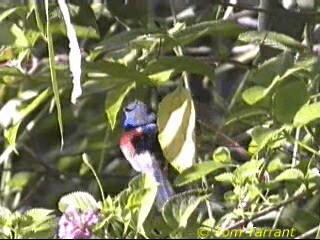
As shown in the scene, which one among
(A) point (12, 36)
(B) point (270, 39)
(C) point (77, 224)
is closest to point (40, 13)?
(A) point (12, 36)

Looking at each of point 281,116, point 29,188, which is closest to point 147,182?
point 281,116

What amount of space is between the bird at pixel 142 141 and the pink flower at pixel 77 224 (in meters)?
0.18

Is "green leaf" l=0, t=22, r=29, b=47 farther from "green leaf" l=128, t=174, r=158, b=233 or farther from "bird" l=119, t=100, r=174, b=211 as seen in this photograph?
"green leaf" l=128, t=174, r=158, b=233

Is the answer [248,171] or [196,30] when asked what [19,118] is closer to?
[196,30]

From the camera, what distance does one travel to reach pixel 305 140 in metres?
1.11

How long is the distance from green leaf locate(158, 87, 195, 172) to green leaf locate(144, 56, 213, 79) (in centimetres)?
9

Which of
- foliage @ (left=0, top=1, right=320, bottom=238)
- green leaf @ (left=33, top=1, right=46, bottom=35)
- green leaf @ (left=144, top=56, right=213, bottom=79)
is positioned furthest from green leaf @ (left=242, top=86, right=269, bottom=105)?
green leaf @ (left=33, top=1, right=46, bottom=35)

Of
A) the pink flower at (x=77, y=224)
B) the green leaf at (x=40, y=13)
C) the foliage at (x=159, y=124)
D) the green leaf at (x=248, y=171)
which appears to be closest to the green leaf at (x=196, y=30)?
the foliage at (x=159, y=124)

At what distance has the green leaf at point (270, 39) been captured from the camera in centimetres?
118

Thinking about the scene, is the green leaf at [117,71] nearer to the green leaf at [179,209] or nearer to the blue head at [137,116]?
the blue head at [137,116]

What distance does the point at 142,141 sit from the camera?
114 cm

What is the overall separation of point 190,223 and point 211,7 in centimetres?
66

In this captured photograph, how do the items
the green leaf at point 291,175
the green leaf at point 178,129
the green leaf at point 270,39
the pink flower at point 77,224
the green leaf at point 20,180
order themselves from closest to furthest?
the pink flower at point 77,224
the green leaf at point 291,175
the green leaf at point 178,129
the green leaf at point 270,39
the green leaf at point 20,180

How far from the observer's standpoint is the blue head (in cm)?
115
